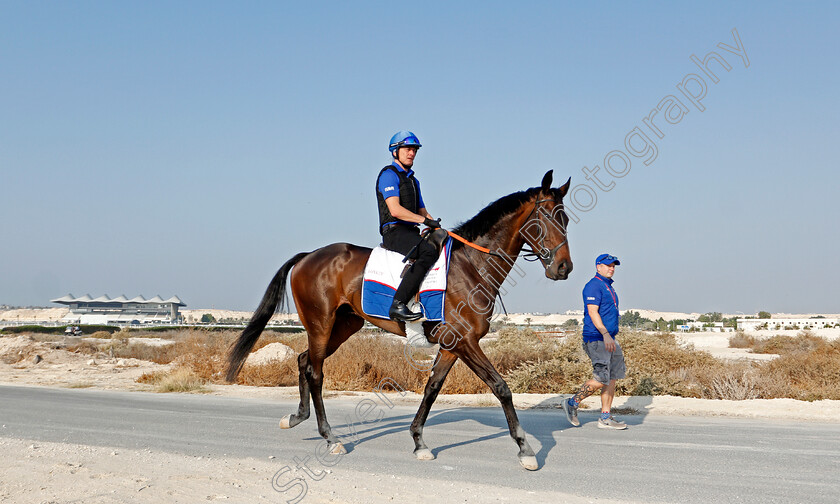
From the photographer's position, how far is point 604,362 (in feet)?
28.9

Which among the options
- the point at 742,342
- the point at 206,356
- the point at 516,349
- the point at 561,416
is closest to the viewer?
the point at 561,416

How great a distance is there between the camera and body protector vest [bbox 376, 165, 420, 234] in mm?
7629

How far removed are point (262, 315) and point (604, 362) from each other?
15.7ft

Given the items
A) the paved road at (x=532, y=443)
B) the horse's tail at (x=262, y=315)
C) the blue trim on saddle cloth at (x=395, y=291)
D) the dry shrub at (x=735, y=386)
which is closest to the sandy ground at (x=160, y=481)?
the paved road at (x=532, y=443)

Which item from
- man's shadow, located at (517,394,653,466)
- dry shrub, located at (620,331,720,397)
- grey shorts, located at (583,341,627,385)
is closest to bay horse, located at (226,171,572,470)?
man's shadow, located at (517,394,653,466)

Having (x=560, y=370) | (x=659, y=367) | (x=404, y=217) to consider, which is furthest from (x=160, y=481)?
(x=659, y=367)

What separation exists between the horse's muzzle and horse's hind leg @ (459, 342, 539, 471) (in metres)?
1.09

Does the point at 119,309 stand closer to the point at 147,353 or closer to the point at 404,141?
the point at 147,353

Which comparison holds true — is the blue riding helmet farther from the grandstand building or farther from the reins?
the grandstand building

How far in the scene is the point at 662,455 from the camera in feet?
22.8

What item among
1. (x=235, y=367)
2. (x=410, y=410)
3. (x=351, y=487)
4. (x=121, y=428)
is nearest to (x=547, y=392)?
(x=410, y=410)

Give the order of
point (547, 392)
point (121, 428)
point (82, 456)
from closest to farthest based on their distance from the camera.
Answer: point (82, 456) < point (121, 428) < point (547, 392)

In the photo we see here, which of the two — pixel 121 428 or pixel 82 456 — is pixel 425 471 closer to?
pixel 82 456

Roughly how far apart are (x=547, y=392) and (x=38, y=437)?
34.4 ft
